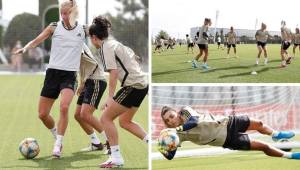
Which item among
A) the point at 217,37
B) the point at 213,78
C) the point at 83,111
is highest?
the point at 217,37

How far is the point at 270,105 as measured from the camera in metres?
4.91

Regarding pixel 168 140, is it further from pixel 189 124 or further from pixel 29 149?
pixel 29 149

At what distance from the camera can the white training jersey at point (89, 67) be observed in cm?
471

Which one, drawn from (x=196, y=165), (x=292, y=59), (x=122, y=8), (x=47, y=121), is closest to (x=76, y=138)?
(x=47, y=121)

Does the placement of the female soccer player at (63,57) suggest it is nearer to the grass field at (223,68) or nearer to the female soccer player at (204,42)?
the grass field at (223,68)

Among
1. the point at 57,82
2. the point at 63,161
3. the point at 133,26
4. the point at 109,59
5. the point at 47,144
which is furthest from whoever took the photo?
the point at 133,26

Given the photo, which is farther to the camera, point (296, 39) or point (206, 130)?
point (296, 39)

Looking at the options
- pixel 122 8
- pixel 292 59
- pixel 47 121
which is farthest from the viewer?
pixel 122 8

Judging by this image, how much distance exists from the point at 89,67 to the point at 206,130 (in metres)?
1.15

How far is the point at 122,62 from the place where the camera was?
4.15 metres

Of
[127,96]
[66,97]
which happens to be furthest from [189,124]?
[66,97]

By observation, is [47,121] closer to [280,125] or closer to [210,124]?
[210,124]

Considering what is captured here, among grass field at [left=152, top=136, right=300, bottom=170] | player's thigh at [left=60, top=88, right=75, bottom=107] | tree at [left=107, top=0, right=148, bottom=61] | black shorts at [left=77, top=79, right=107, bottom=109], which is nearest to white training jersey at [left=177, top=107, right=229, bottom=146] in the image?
grass field at [left=152, top=136, right=300, bottom=170]

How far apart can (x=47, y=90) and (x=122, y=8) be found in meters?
10.5
